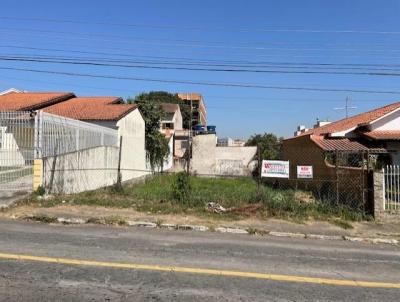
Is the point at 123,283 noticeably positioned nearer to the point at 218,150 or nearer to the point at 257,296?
the point at 257,296

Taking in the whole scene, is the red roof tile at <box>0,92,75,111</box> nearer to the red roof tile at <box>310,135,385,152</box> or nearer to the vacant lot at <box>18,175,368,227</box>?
the red roof tile at <box>310,135,385,152</box>

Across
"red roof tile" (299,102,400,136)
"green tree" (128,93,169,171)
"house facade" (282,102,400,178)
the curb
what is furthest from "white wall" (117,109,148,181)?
the curb

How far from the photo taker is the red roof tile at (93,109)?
1149 inches

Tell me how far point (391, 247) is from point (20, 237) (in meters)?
7.56

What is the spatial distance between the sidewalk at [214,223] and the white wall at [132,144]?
49.2 feet

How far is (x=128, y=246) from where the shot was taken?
8.06 meters

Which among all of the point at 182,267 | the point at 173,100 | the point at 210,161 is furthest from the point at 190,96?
the point at 182,267

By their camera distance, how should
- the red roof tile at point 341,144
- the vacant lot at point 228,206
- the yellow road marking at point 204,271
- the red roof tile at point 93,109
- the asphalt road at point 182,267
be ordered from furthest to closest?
1. the red roof tile at point 93,109
2. the red roof tile at point 341,144
3. the vacant lot at point 228,206
4. the yellow road marking at point 204,271
5. the asphalt road at point 182,267

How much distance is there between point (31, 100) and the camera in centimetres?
3541

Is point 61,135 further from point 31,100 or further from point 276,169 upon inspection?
point 31,100

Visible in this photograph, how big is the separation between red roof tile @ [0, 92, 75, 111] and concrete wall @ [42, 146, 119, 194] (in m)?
10.7

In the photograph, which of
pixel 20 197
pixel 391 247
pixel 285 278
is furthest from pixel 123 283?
pixel 20 197

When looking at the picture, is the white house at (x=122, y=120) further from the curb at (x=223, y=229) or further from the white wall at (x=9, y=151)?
the curb at (x=223, y=229)

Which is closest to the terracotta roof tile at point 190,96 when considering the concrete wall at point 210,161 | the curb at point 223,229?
the concrete wall at point 210,161
